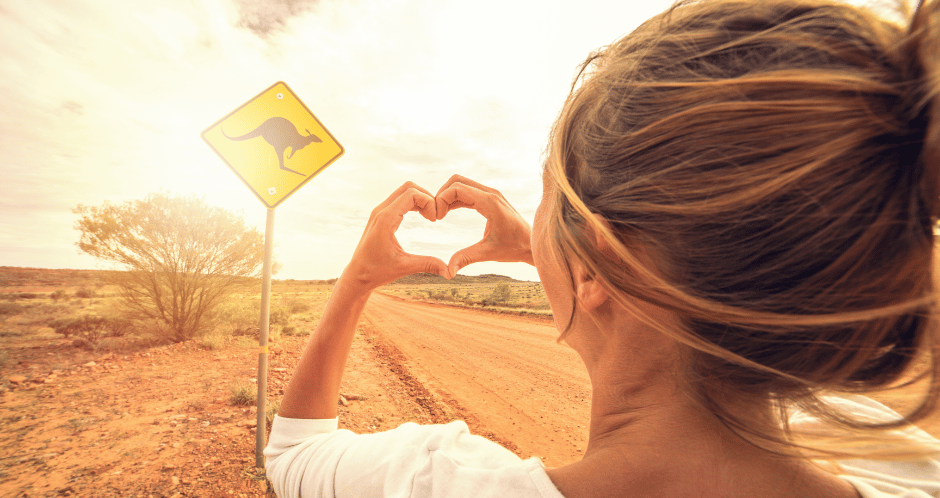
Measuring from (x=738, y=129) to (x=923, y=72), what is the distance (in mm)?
274

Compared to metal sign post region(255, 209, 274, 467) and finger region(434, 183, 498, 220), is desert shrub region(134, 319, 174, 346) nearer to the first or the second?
metal sign post region(255, 209, 274, 467)

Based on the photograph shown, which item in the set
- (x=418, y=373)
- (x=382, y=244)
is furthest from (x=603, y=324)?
(x=418, y=373)

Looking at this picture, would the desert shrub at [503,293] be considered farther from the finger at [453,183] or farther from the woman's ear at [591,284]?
the woman's ear at [591,284]

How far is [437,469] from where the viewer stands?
73cm

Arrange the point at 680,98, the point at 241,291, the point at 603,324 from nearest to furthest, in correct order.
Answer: the point at 680,98
the point at 603,324
the point at 241,291

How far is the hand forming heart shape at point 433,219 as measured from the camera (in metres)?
1.37

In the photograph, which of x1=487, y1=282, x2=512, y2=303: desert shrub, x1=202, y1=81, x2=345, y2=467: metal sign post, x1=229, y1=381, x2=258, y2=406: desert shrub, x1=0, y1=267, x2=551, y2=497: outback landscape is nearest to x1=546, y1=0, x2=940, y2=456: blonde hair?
x1=202, y1=81, x2=345, y2=467: metal sign post

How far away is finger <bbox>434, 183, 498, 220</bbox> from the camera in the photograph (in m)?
1.46

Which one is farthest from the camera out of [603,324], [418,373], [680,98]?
Answer: [418,373]

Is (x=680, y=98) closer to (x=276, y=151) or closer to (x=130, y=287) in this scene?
(x=276, y=151)

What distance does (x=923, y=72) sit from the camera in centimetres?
57

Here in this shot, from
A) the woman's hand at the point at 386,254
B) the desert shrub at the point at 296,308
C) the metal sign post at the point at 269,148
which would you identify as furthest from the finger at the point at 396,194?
the desert shrub at the point at 296,308

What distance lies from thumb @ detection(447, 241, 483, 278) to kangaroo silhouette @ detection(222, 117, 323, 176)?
241cm

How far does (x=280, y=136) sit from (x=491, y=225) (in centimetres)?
257
